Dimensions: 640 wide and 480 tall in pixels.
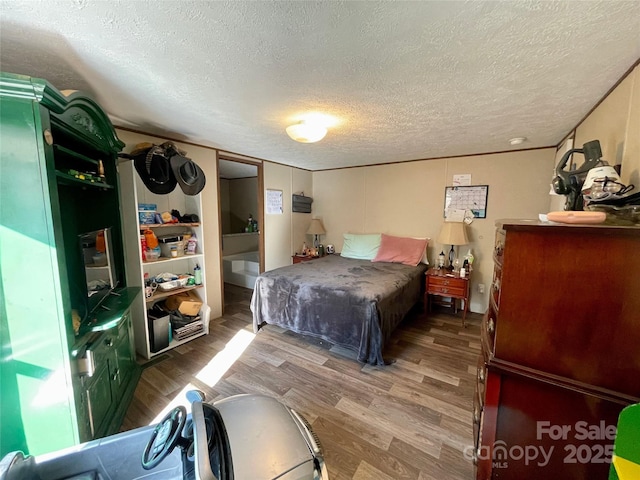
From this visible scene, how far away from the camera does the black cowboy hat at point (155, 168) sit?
2.19 metres

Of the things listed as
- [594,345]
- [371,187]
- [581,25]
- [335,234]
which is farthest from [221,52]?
[335,234]

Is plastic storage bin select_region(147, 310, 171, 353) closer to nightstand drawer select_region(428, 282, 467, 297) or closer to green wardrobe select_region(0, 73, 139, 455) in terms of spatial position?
green wardrobe select_region(0, 73, 139, 455)

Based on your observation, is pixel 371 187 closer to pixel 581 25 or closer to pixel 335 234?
pixel 335 234

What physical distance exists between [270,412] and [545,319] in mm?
1165

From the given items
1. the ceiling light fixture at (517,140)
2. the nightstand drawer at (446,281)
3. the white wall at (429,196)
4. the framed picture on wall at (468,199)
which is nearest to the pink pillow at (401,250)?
the white wall at (429,196)

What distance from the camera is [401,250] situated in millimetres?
3570

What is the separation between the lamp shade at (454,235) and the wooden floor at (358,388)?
107cm

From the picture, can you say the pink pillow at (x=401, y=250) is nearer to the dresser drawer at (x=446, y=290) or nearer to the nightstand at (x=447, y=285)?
the nightstand at (x=447, y=285)

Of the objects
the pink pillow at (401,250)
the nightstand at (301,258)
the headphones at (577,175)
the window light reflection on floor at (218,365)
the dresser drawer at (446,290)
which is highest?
the headphones at (577,175)

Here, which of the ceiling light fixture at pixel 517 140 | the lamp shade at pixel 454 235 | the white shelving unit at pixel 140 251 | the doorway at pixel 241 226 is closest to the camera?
the white shelving unit at pixel 140 251

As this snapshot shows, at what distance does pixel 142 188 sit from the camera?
2.47 meters

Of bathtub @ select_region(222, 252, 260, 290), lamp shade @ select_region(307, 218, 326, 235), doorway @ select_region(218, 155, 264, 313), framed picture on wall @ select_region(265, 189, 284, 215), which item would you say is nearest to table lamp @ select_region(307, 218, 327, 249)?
lamp shade @ select_region(307, 218, 326, 235)

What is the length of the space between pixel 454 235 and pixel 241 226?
4566mm

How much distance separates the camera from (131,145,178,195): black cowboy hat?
7.20 feet
